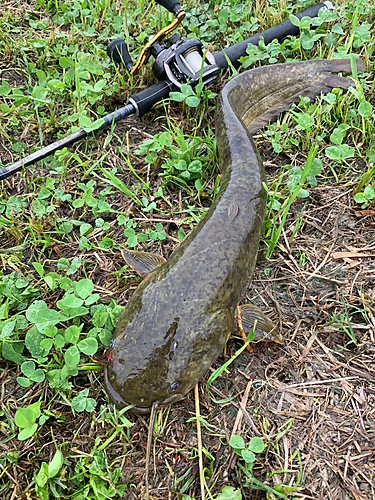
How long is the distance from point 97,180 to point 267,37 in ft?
7.49

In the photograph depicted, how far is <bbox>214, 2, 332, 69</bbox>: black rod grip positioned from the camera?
3793 mm

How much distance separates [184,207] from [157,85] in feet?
4.14

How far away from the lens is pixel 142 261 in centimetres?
267

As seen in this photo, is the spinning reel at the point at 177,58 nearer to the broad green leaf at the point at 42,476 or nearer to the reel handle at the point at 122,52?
the reel handle at the point at 122,52

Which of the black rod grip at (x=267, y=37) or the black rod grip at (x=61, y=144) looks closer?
the black rod grip at (x=61, y=144)

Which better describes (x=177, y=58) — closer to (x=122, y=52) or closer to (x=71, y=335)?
(x=122, y=52)

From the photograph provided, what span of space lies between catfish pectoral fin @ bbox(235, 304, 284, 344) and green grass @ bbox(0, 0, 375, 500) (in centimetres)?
49

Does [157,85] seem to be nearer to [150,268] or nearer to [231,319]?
[150,268]

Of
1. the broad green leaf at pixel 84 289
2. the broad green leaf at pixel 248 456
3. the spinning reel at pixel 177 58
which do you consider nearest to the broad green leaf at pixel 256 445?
the broad green leaf at pixel 248 456

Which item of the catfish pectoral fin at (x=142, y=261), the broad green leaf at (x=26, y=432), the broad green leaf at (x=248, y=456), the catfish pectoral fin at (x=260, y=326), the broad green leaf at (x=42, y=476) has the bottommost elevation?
the broad green leaf at (x=248, y=456)

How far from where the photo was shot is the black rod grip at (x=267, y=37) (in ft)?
12.4

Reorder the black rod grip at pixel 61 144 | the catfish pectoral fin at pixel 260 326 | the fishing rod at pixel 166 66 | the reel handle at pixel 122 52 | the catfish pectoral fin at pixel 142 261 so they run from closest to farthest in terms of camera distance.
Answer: the catfish pectoral fin at pixel 260 326, the catfish pectoral fin at pixel 142 261, the black rod grip at pixel 61 144, the fishing rod at pixel 166 66, the reel handle at pixel 122 52

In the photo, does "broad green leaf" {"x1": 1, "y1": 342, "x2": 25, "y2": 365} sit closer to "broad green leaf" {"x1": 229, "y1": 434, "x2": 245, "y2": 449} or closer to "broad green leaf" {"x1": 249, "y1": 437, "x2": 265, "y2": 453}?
"broad green leaf" {"x1": 229, "y1": 434, "x2": 245, "y2": 449}

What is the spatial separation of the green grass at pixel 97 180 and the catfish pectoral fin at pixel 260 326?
0.49 meters
